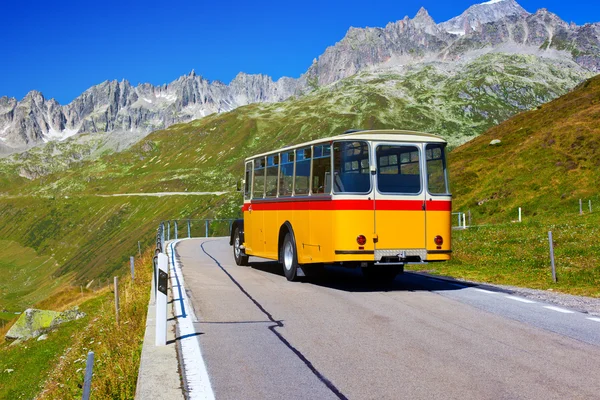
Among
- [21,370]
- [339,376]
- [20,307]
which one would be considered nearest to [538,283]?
[339,376]

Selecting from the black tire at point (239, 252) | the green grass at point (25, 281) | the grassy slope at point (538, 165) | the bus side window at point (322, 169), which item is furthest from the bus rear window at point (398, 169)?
the green grass at point (25, 281)

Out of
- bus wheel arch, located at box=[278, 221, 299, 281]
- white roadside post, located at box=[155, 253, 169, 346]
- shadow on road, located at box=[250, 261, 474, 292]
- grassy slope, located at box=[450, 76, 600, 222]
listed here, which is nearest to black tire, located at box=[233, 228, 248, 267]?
shadow on road, located at box=[250, 261, 474, 292]

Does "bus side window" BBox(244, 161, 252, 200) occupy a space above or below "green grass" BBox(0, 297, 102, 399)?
above

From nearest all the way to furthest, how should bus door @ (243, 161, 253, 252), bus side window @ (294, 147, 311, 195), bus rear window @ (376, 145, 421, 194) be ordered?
bus rear window @ (376, 145, 421, 194) → bus side window @ (294, 147, 311, 195) → bus door @ (243, 161, 253, 252)

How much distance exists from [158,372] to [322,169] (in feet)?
26.7

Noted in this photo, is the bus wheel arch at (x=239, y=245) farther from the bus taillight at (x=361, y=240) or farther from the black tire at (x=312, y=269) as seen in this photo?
the bus taillight at (x=361, y=240)

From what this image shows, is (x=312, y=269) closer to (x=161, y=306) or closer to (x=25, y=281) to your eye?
(x=161, y=306)

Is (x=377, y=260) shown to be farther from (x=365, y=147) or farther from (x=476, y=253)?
(x=476, y=253)

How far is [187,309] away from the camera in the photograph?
1186 centimetres

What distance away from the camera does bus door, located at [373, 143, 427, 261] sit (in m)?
13.9

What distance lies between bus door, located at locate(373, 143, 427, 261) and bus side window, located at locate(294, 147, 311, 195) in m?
1.91

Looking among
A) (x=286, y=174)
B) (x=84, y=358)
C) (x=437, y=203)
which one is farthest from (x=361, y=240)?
(x=84, y=358)

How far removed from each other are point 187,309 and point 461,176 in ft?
171

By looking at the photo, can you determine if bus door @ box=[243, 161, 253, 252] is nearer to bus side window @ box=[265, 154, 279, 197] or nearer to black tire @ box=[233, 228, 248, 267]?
black tire @ box=[233, 228, 248, 267]
